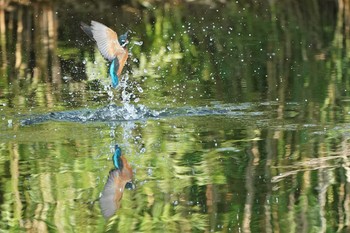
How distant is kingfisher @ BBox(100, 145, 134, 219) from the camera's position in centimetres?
505

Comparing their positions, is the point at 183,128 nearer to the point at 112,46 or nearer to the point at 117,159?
the point at 112,46

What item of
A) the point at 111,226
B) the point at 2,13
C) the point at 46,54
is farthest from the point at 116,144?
the point at 2,13

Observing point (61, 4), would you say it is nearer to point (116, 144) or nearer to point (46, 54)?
point (46, 54)

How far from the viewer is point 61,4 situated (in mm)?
14617

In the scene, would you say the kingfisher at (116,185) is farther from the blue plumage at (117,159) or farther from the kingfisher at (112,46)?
the kingfisher at (112,46)

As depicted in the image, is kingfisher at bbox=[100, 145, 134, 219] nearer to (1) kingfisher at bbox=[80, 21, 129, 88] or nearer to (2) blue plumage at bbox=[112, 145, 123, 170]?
(2) blue plumage at bbox=[112, 145, 123, 170]

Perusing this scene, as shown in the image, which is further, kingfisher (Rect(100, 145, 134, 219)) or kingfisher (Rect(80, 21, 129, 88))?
kingfisher (Rect(80, 21, 129, 88))

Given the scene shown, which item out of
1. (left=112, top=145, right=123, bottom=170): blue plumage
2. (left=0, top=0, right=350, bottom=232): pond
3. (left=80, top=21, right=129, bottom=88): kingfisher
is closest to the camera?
(left=0, top=0, right=350, bottom=232): pond

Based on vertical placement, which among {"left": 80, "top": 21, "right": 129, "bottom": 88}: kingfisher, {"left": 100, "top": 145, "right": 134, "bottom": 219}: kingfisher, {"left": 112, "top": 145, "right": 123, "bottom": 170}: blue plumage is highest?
{"left": 80, "top": 21, "right": 129, "bottom": 88}: kingfisher

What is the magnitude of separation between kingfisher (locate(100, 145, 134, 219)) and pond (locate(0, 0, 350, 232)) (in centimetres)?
2

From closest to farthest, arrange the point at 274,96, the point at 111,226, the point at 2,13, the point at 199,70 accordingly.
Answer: the point at 111,226, the point at 274,96, the point at 199,70, the point at 2,13

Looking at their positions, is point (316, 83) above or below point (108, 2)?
below

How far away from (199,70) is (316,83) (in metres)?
1.36

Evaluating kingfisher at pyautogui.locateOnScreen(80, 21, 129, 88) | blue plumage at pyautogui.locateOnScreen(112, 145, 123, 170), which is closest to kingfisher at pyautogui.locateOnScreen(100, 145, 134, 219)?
blue plumage at pyautogui.locateOnScreen(112, 145, 123, 170)
